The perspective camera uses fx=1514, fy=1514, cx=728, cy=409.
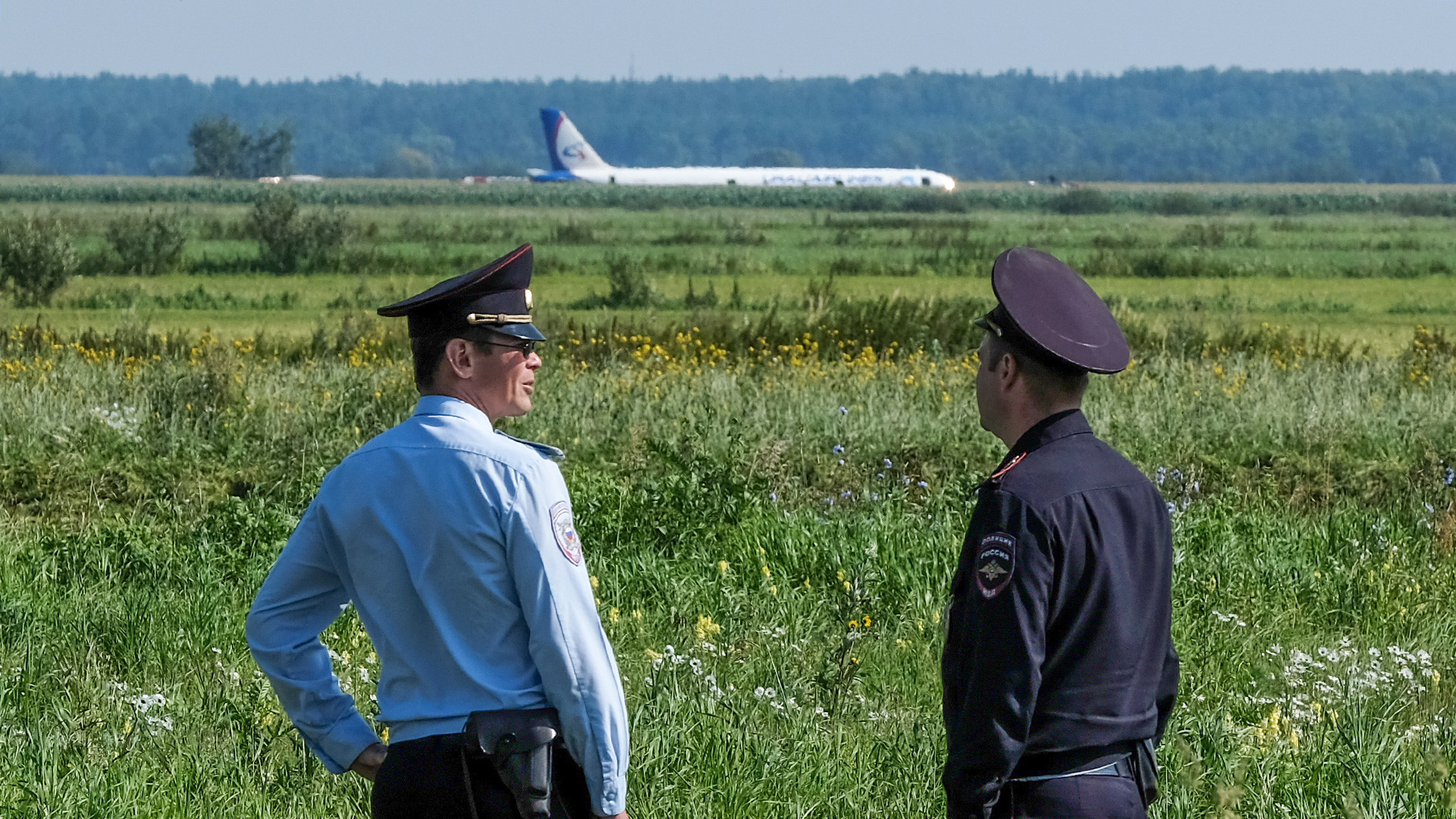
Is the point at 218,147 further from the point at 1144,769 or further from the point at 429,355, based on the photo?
the point at 1144,769

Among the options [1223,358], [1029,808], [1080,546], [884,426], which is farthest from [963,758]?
[1223,358]

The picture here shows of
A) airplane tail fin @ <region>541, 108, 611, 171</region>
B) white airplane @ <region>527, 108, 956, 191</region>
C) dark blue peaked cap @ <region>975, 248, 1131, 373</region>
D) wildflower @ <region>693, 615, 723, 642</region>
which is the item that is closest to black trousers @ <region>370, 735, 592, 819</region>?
dark blue peaked cap @ <region>975, 248, 1131, 373</region>

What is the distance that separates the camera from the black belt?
289 cm

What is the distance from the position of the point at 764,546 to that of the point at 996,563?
229 inches

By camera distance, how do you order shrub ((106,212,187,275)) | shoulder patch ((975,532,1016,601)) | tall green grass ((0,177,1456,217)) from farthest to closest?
1. tall green grass ((0,177,1456,217))
2. shrub ((106,212,187,275))
3. shoulder patch ((975,532,1016,601))

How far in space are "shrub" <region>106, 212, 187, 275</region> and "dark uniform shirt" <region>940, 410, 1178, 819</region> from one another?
34.2 m

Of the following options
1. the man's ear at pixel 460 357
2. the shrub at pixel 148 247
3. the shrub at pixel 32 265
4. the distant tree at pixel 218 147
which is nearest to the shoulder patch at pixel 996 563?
the man's ear at pixel 460 357

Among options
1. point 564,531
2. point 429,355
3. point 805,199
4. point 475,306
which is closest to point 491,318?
point 475,306

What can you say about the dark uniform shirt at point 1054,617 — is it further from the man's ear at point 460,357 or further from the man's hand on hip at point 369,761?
the man's hand on hip at point 369,761

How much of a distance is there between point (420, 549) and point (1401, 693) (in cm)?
473

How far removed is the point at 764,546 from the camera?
8570 mm

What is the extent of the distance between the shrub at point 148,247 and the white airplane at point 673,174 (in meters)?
106

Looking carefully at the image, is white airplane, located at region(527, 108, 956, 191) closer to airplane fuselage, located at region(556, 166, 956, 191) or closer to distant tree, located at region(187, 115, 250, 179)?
airplane fuselage, located at region(556, 166, 956, 191)

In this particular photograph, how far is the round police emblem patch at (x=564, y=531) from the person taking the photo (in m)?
2.81
